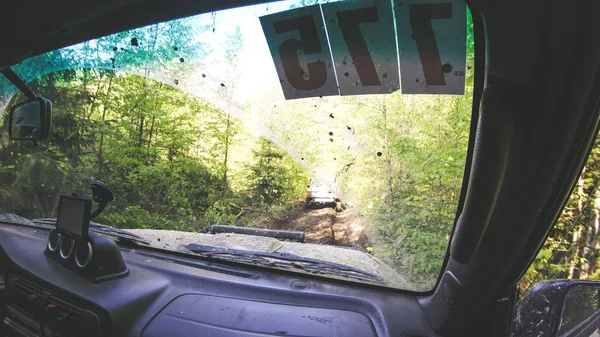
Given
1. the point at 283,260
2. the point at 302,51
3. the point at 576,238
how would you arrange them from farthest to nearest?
the point at 283,260 < the point at 302,51 < the point at 576,238

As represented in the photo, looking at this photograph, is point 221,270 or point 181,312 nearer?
point 181,312

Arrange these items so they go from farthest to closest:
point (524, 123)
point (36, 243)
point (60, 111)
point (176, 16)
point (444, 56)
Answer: point (60, 111) < point (36, 243) < point (176, 16) < point (444, 56) < point (524, 123)

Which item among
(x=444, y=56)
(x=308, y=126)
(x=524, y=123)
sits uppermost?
(x=444, y=56)

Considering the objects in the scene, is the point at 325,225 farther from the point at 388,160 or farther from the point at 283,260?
the point at 388,160

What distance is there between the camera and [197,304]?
177cm

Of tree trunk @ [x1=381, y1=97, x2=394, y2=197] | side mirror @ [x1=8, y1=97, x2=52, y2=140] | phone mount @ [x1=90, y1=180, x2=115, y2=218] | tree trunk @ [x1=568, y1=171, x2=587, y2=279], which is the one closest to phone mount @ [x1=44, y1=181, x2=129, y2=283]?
phone mount @ [x1=90, y1=180, x2=115, y2=218]

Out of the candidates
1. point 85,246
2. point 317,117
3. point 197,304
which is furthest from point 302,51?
point 85,246

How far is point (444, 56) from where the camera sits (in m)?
1.47

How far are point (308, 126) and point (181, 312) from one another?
1471 millimetres

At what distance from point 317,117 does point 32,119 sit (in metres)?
2.57

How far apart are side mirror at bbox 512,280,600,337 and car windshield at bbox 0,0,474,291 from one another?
562 millimetres

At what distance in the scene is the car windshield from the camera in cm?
156

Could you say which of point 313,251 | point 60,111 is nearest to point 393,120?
point 313,251

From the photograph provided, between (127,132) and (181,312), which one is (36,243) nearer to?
(181,312)
